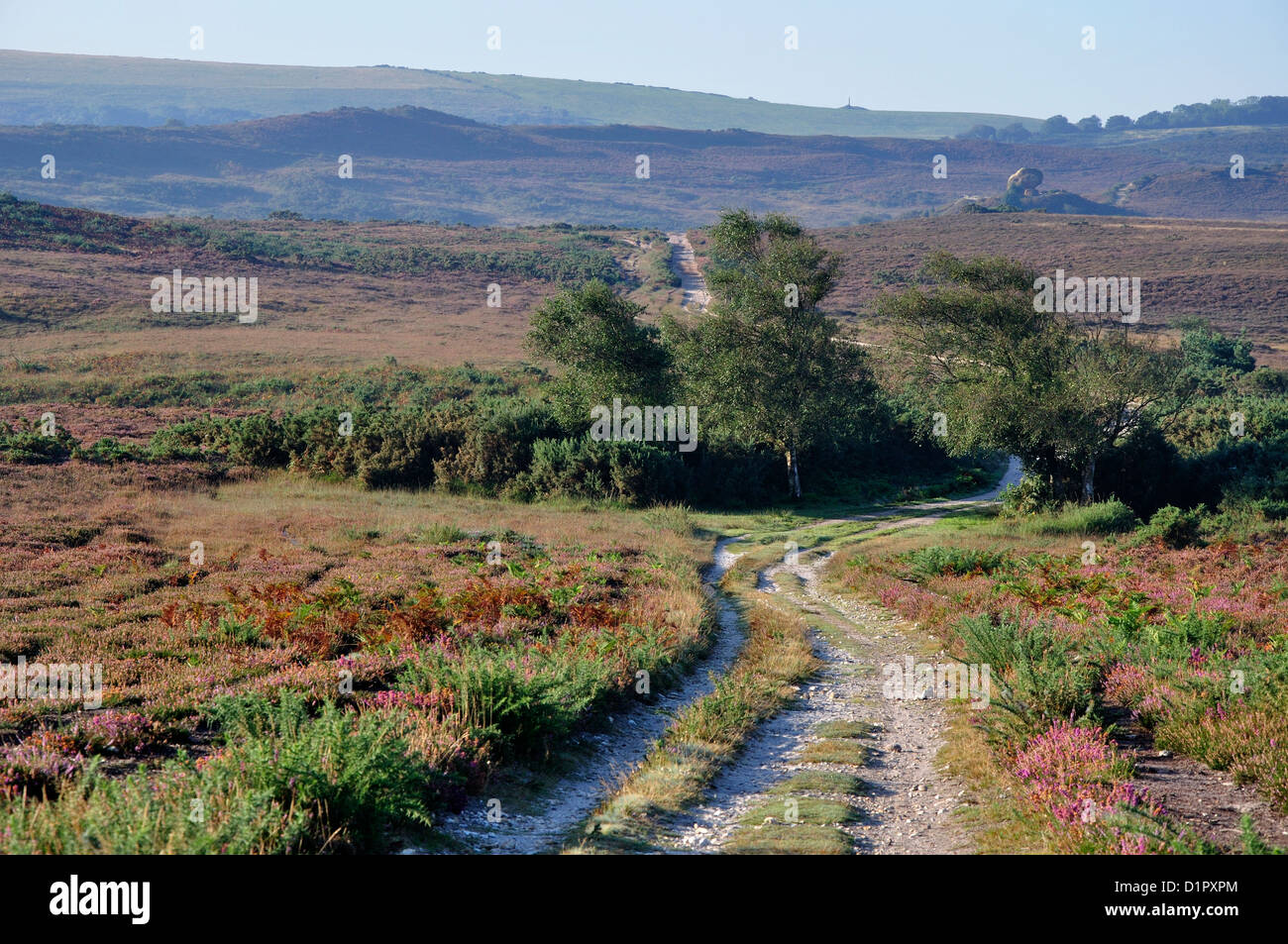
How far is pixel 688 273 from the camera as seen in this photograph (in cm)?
10825

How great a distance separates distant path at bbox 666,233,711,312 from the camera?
86762 mm

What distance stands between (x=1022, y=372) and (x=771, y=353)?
11.0 metres

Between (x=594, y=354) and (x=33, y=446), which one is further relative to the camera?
(x=594, y=354)

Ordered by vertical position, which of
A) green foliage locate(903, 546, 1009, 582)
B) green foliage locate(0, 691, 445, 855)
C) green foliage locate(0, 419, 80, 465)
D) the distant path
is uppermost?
the distant path

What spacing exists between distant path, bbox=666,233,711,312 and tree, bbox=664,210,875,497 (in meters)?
29.1

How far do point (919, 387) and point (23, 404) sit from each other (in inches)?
1659

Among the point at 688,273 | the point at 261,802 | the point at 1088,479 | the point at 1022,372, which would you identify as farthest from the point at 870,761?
the point at 688,273

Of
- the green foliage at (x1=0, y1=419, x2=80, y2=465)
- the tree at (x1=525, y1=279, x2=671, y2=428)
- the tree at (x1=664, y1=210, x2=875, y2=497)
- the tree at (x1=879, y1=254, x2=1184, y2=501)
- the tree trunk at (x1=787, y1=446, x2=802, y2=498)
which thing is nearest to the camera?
the green foliage at (x1=0, y1=419, x2=80, y2=465)

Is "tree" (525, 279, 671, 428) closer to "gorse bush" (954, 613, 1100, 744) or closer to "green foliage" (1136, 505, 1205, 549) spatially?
"green foliage" (1136, 505, 1205, 549)

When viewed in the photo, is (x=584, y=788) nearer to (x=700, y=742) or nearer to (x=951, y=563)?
(x=700, y=742)

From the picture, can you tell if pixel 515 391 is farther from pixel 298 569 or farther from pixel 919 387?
pixel 298 569

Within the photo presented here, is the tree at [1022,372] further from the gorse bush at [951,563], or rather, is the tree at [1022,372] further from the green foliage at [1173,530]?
the gorse bush at [951,563]

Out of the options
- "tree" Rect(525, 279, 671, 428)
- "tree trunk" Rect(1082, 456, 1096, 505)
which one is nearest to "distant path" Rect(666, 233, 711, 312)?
"tree" Rect(525, 279, 671, 428)
